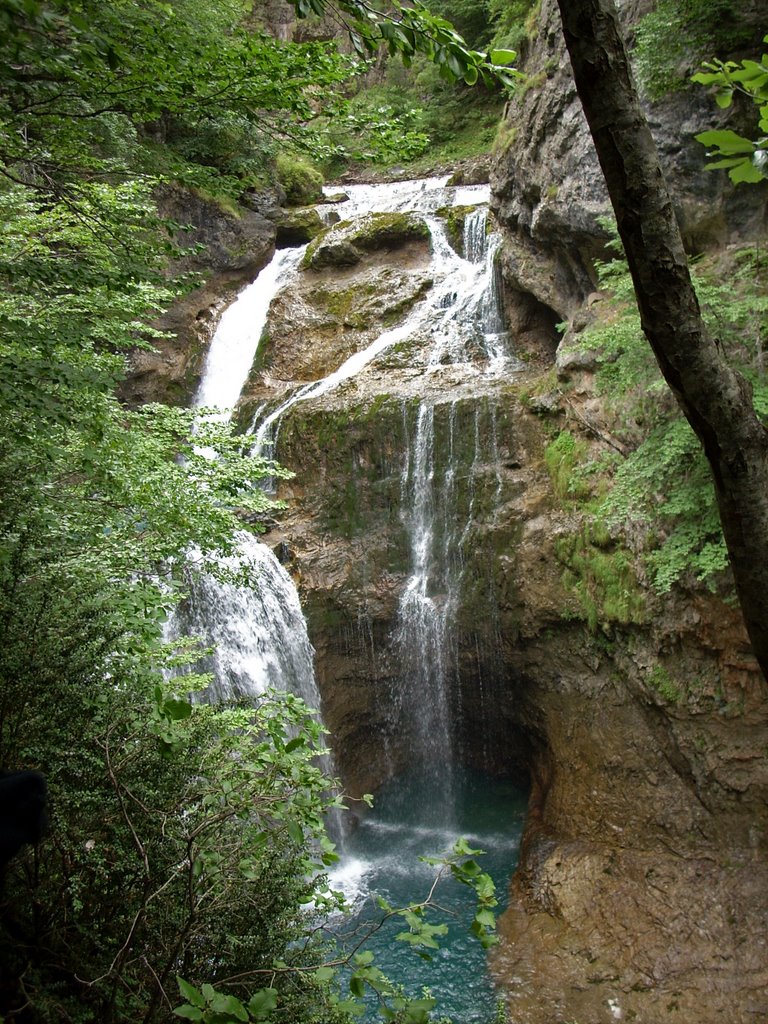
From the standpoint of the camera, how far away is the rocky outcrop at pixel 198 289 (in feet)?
45.6

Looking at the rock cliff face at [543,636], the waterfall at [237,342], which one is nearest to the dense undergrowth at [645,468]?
the rock cliff face at [543,636]

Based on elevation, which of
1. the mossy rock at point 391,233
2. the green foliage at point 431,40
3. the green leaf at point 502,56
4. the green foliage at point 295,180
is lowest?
the green leaf at point 502,56

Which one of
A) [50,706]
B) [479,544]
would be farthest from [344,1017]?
[479,544]

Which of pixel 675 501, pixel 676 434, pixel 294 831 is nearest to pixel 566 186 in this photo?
pixel 676 434

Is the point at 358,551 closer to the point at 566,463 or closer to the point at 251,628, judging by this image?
the point at 251,628

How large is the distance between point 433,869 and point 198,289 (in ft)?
36.5

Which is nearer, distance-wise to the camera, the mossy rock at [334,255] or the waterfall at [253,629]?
the waterfall at [253,629]

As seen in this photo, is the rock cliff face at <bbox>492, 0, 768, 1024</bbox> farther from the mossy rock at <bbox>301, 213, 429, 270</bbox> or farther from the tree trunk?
the tree trunk

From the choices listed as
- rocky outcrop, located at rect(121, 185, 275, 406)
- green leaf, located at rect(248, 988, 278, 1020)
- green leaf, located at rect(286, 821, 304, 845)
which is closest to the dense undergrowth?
green leaf, located at rect(286, 821, 304, 845)

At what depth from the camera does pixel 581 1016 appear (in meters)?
6.77

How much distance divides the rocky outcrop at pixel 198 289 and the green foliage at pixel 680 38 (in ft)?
27.1

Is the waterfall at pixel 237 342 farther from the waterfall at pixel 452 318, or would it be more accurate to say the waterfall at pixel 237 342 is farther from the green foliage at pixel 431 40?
the green foliage at pixel 431 40

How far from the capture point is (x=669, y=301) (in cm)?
192

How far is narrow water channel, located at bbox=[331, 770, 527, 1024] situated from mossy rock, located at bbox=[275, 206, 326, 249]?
1317cm
